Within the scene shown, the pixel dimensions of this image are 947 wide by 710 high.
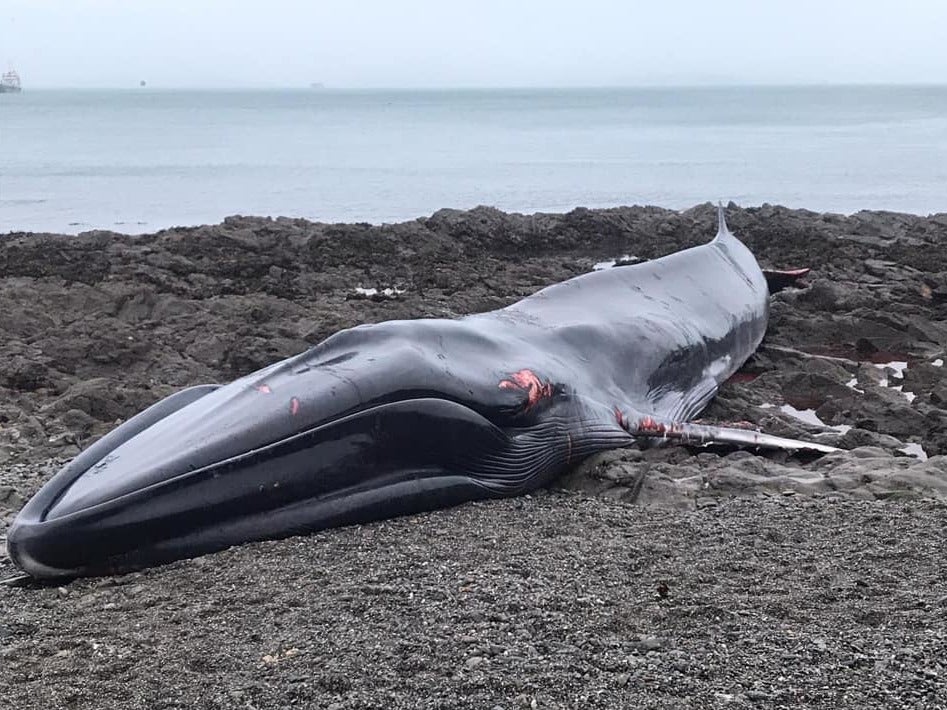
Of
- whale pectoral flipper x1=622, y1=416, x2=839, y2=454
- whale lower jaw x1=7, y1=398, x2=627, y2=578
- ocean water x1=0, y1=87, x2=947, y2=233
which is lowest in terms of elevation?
ocean water x1=0, y1=87, x2=947, y2=233

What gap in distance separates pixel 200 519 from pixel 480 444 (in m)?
1.90

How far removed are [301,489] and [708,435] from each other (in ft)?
12.1

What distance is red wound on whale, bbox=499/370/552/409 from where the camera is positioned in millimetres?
7574

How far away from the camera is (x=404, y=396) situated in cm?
684

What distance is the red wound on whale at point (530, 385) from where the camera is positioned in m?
7.57

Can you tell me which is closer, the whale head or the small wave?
the whale head

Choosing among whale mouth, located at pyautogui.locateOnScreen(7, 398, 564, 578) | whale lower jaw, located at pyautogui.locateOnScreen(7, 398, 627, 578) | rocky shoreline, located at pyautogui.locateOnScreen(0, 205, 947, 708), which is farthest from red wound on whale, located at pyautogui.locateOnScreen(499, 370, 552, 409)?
rocky shoreline, located at pyautogui.locateOnScreen(0, 205, 947, 708)

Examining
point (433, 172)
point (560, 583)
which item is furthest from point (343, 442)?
point (433, 172)

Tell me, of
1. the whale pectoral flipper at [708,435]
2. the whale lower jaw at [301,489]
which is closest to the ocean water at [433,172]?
the whale pectoral flipper at [708,435]

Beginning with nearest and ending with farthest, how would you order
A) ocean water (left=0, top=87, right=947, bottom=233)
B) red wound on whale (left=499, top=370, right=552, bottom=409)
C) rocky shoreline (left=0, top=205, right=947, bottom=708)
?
rocky shoreline (left=0, top=205, right=947, bottom=708), red wound on whale (left=499, top=370, right=552, bottom=409), ocean water (left=0, top=87, right=947, bottom=233)

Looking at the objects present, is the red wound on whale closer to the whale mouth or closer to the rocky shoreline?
the whale mouth

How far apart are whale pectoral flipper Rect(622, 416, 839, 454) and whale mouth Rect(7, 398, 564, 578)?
162 cm

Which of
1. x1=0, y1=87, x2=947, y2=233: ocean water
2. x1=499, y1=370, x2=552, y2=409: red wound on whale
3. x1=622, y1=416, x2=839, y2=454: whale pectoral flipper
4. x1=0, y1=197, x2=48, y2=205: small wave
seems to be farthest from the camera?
x1=0, y1=197, x2=48, y2=205: small wave

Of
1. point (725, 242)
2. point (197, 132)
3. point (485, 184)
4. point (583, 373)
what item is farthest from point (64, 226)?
point (197, 132)
